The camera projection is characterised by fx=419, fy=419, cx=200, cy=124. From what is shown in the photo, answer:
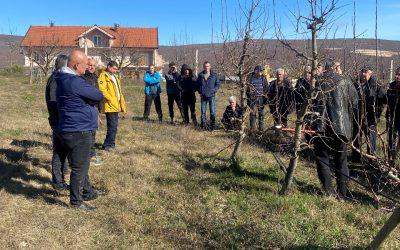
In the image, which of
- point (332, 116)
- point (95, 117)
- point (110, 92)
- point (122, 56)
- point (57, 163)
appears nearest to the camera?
point (95, 117)

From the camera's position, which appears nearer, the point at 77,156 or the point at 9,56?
the point at 77,156

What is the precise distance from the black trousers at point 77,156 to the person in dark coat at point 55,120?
621 millimetres

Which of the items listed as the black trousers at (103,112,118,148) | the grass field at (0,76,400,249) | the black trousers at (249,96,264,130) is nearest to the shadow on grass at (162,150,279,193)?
the grass field at (0,76,400,249)

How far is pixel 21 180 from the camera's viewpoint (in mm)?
5949

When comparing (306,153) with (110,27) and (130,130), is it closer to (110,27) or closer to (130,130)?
(130,130)

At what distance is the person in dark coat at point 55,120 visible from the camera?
5258 mm

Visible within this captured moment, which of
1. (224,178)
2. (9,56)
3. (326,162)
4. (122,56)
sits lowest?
(224,178)

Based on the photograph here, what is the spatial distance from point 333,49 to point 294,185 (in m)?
1.96

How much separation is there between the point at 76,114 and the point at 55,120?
882mm

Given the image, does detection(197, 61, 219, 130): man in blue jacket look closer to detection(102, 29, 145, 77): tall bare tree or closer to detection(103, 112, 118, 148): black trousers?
detection(103, 112, 118, 148): black trousers

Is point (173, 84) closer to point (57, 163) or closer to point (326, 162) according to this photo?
point (57, 163)

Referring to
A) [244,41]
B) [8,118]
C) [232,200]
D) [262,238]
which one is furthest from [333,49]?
[8,118]

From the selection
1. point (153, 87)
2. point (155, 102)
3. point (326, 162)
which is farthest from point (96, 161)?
point (153, 87)

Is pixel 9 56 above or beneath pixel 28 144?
above
